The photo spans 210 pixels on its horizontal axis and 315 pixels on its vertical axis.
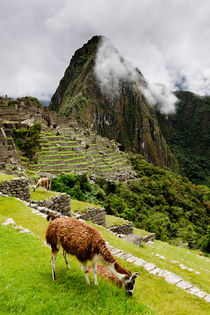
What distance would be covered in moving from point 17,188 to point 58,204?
83.6 inches

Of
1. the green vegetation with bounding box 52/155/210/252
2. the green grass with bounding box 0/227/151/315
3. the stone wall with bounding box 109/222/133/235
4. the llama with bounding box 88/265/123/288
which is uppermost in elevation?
the green grass with bounding box 0/227/151/315

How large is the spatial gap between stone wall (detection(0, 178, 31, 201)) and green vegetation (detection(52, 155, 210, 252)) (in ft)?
29.9

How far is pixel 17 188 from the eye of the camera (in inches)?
370

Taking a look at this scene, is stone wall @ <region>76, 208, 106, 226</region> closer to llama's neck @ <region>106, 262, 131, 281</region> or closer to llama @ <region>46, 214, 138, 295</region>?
llama @ <region>46, 214, 138, 295</region>

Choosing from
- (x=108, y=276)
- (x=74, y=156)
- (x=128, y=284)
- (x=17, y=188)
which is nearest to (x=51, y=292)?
(x=108, y=276)

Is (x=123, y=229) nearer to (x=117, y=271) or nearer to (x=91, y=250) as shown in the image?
(x=117, y=271)

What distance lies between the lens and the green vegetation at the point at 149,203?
2101 cm

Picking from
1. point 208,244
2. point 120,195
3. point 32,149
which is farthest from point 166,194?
point 32,149

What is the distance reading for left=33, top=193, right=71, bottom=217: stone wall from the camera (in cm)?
968

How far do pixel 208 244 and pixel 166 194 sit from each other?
2195 cm

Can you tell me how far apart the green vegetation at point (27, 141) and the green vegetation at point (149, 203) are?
29.2 feet

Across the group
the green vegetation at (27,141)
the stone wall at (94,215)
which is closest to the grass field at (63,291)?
the stone wall at (94,215)

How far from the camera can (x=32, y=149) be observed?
27.6 meters

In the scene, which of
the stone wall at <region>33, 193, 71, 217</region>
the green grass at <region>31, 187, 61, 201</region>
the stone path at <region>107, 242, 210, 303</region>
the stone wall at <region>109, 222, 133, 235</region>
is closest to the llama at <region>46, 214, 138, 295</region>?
the stone path at <region>107, 242, 210, 303</region>
